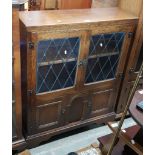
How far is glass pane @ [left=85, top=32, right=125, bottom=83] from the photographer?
1.88 m

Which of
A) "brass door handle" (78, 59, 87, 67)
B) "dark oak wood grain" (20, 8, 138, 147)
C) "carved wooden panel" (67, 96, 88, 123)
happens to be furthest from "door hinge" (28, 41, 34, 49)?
"carved wooden panel" (67, 96, 88, 123)

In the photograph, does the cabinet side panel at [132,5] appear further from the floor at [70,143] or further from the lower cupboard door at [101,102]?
the floor at [70,143]

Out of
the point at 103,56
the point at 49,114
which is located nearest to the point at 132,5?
the point at 103,56

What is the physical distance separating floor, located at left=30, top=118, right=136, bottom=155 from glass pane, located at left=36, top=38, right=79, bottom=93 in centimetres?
58

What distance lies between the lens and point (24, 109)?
1.88 meters

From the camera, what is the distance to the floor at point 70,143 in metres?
2.03

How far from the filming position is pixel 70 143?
2141 mm

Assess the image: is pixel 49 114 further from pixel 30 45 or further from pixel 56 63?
pixel 30 45

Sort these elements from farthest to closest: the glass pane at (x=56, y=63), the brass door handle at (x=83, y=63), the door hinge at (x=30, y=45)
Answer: the brass door handle at (x=83, y=63)
the glass pane at (x=56, y=63)
the door hinge at (x=30, y=45)

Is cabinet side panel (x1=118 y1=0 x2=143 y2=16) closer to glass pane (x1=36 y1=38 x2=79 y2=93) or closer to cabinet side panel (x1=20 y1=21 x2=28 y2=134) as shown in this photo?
glass pane (x1=36 y1=38 x2=79 y2=93)

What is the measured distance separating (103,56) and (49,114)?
674 mm

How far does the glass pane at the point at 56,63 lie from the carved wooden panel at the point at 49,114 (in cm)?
15

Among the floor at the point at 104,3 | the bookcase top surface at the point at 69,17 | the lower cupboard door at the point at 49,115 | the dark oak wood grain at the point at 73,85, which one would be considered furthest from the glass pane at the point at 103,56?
the floor at the point at 104,3
